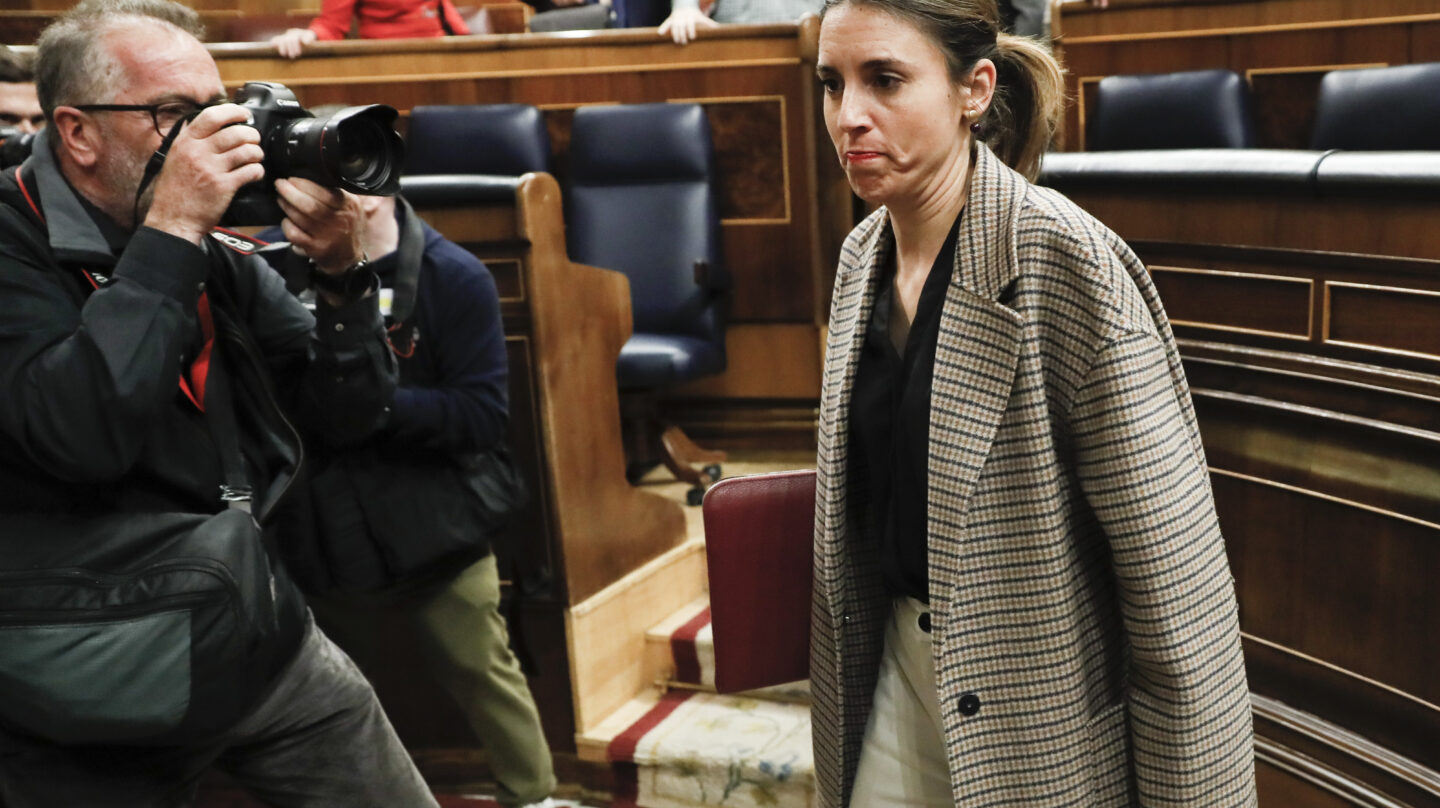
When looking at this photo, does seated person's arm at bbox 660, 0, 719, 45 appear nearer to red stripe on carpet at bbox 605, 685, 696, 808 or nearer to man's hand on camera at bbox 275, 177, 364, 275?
red stripe on carpet at bbox 605, 685, 696, 808

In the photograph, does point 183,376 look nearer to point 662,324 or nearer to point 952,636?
point 952,636

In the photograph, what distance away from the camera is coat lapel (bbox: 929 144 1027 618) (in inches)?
37.3

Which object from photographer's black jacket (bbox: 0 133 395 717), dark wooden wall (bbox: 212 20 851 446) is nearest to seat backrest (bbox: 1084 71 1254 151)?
dark wooden wall (bbox: 212 20 851 446)

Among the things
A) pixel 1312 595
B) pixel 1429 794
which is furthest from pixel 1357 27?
pixel 1429 794

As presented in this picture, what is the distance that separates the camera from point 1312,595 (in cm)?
156

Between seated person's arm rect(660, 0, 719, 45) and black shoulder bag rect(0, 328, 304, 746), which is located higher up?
seated person's arm rect(660, 0, 719, 45)

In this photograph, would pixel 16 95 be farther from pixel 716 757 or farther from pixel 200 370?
pixel 716 757

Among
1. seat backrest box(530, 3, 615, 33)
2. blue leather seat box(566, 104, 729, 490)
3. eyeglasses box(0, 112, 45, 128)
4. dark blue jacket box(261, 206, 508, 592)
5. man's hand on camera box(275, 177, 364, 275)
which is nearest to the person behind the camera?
man's hand on camera box(275, 177, 364, 275)

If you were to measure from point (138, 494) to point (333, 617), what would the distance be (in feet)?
2.62

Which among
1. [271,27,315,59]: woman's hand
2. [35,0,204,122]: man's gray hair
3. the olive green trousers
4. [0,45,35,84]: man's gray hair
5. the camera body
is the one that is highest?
[271,27,315,59]: woman's hand

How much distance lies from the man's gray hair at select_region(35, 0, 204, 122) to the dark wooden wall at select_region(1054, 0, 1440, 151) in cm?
176

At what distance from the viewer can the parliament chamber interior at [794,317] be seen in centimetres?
148

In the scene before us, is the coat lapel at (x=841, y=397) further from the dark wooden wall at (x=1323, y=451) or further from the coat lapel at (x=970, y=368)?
the dark wooden wall at (x=1323, y=451)

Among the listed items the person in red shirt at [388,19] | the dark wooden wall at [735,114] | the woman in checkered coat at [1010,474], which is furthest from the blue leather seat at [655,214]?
the woman in checkered coat at [1010,474]
